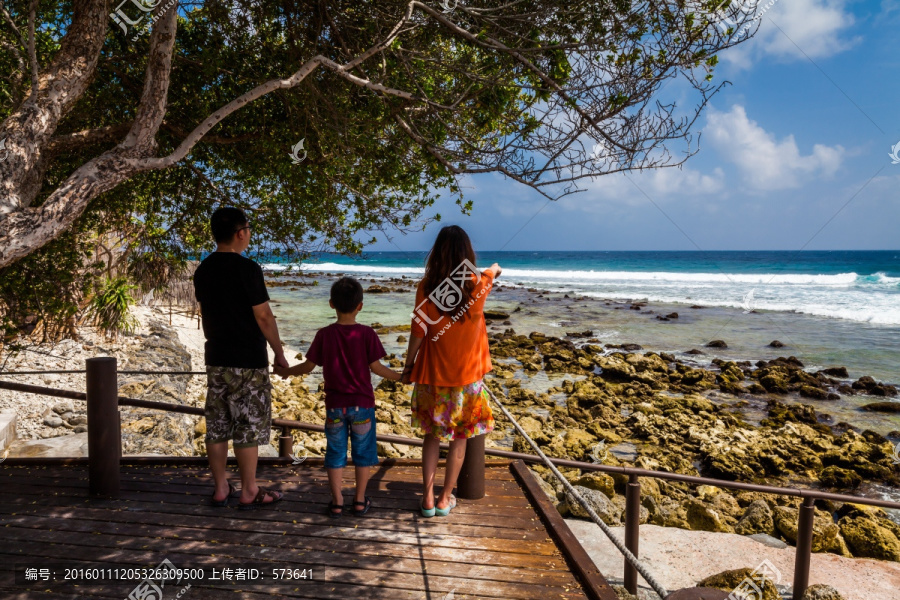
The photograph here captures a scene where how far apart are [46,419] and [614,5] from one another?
324 inches

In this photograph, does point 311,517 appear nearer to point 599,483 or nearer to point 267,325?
point 267,325

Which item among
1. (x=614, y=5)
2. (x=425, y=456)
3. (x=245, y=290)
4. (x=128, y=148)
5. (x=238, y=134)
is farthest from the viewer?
(x=238, y=134)

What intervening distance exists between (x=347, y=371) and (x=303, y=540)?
3.21ft

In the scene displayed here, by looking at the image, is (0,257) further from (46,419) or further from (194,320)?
(194,320)

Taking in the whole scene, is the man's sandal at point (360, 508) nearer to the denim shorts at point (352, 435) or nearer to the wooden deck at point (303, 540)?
the wooden deck at point (303, 540)

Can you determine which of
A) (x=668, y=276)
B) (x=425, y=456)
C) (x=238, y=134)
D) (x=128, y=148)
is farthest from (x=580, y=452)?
(x=668, y=276)

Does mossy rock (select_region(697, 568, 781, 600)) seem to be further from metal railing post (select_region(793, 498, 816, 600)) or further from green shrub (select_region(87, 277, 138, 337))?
green shrub (select_region(87, 277, 138, 337))

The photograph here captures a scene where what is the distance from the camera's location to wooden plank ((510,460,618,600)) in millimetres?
2793

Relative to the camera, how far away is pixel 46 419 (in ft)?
24.0

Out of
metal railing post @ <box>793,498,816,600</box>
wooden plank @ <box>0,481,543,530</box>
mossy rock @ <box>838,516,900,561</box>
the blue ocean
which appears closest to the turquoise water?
the blue ocean

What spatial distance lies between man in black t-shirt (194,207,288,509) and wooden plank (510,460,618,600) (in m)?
1.80

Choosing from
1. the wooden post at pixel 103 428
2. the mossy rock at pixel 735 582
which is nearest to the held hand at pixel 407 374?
the wooden post at pixel 103 428

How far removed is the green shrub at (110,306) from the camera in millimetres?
10453

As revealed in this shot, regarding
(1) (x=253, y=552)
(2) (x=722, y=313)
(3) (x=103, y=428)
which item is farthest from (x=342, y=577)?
(2) (x=722, y=313)
